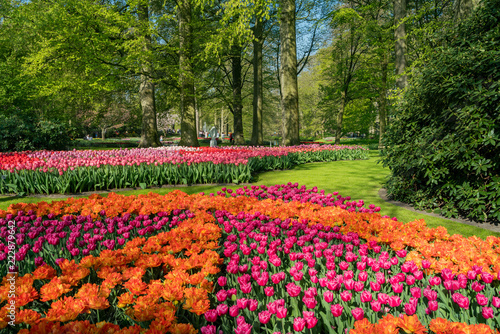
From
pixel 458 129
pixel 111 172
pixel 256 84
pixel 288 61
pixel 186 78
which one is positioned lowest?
pixel 111 172

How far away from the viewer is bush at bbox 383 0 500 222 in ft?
13.3

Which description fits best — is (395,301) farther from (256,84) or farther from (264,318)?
(256,84)

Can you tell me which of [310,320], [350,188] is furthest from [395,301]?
[350,188]

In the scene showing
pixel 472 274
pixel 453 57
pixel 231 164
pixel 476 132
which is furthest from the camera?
pixel 231 164

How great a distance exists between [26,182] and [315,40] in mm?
22797

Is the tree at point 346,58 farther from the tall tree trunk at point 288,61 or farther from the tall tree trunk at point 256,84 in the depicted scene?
the tall tree trunk at point 288,61

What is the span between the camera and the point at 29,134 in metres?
12.5

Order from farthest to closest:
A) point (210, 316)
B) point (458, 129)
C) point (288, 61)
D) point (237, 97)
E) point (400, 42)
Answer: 1. point (237, 97)
2. point (400, 42)
3. point (288, 61)
4. point (458, 129)
5. point (210, 316)

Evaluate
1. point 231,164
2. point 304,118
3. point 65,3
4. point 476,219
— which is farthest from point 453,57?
point 304,118

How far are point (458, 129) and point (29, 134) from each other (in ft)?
49.6

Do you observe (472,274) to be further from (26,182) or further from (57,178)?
(26,182)

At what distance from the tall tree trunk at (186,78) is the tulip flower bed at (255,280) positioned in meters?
11.1

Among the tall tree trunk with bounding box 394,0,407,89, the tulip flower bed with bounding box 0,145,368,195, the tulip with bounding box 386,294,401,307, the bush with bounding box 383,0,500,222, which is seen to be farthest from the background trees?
the tulip with bounding box 386,294,401,307

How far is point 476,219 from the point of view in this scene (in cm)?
427
